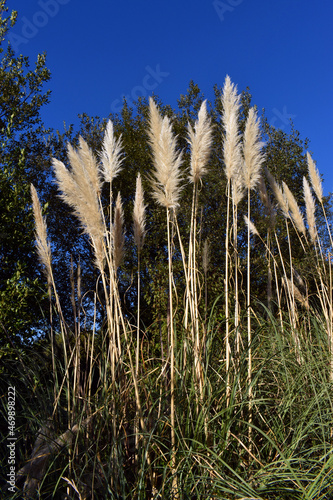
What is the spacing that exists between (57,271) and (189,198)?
3.12 metres

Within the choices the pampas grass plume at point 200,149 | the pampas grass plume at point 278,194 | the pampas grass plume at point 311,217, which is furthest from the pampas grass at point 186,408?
the pampas grass plume at point 311,217

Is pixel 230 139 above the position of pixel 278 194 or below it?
below

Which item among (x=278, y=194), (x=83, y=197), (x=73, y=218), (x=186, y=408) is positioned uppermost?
(x=73, y=218)

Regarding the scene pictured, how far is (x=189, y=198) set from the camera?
28.9 ft

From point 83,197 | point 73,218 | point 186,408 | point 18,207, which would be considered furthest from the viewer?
point 73,218

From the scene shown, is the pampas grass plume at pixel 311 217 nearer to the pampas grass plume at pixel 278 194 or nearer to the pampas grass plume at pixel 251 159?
the pampas grass plume at pixel 278 194

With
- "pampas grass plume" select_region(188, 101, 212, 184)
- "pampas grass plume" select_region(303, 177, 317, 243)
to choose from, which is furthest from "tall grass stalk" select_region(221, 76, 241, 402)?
"pampas grass plume" select_region(303, 177, 317, 243)

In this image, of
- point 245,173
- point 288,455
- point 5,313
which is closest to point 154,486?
point 288,455

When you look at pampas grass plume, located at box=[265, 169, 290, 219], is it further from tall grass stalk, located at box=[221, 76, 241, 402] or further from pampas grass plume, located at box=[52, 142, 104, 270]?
pampas grass plume, located at box=[52, 142, 104, 270]

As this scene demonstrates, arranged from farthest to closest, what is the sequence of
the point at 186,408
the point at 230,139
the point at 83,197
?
the point at 230,139 → the point at 83,197 → the point at 186,408

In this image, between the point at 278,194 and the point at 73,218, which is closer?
the point at 278,194

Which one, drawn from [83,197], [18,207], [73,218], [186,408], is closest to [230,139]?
[83,197]

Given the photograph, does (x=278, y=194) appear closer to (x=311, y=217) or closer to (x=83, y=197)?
(x=311, y=217)

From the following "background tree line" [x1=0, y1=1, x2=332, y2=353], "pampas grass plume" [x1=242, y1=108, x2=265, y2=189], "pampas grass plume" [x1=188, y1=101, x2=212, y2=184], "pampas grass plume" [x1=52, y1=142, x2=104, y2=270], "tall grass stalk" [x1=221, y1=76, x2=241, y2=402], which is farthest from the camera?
"background tree line" [x1=0, y1=1, x2=332, y2=353]
